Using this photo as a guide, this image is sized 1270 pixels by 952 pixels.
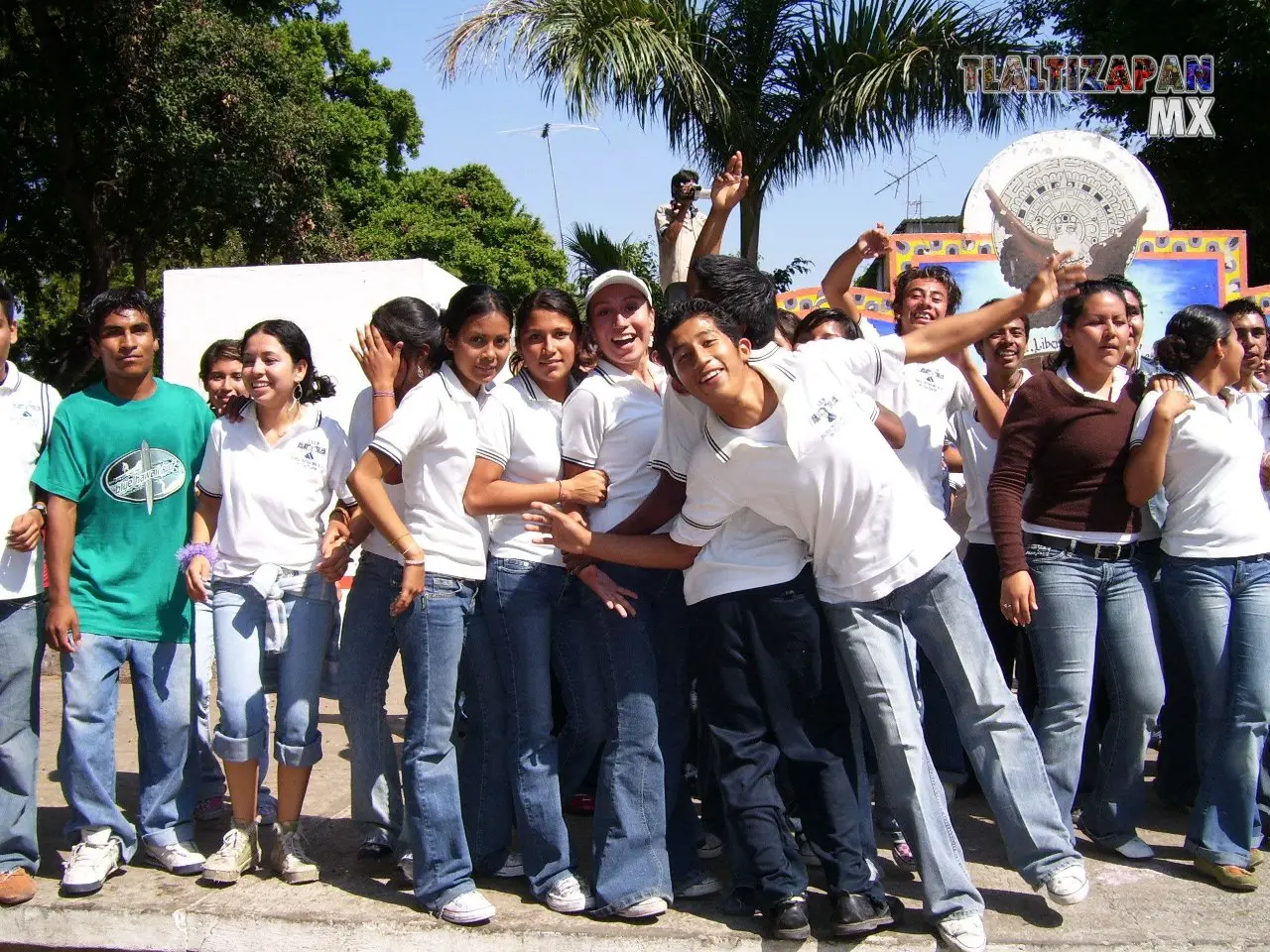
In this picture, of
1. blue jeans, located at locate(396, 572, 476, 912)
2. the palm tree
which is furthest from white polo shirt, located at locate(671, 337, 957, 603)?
the palm tree

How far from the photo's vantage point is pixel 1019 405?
3.93 m

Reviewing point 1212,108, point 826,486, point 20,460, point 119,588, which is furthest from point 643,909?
point 1212,108

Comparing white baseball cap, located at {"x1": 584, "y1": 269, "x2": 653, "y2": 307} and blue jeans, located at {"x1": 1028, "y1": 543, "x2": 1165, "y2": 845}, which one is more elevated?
white baseball cap, located at {"x1": 584, "y1": 269, "x2": 653, "y2": 307}

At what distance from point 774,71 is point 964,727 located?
829 cm

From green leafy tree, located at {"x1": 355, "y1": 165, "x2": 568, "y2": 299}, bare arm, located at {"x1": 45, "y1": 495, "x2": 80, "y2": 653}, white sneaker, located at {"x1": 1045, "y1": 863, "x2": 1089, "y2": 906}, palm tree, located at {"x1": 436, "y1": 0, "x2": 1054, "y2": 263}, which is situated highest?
green leafy tree, located at {"x1": 355, "y1": 165, "x2": 568, "y2": 299}

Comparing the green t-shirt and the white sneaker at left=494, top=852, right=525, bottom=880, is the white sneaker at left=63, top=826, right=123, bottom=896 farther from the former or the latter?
the white sneaker at left=494, top=852, right=525, bottom=880

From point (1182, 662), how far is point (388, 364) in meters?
3.16

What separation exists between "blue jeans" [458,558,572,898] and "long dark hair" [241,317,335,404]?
39.6 inches

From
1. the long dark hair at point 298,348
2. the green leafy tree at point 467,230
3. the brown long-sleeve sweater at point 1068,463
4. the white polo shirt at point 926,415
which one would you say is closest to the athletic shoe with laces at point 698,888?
the brown long-sleeve sweater at point 1068,463

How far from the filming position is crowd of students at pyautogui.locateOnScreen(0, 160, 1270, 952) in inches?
133

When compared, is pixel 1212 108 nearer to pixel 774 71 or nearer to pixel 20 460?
pixel 774 71

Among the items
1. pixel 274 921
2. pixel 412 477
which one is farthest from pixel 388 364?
pixel 274 921

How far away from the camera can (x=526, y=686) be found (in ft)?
11.9

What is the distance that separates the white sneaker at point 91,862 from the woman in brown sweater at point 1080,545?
3034 mm
